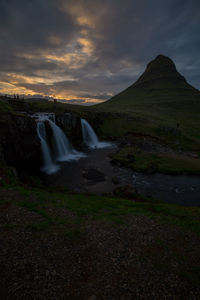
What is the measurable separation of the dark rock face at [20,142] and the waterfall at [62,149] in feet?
22.6

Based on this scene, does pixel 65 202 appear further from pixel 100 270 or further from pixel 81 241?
pixel 100 270

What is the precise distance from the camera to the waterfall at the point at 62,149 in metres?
39.1

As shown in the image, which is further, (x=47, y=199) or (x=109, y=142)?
(x=109, y=142)

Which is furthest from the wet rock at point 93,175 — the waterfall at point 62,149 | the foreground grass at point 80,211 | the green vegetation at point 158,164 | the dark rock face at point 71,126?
the dark rock face at point 71,126

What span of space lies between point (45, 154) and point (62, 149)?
7.26 metres

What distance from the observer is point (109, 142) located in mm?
58719

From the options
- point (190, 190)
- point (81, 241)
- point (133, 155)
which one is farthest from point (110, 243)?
point (133, 155)

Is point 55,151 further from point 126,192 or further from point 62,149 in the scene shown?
point 126,192

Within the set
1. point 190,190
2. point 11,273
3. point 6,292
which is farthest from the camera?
point 190,190

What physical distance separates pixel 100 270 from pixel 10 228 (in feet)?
21.6

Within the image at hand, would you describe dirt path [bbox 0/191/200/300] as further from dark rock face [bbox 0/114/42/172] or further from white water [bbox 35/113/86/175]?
white water [bbox 35/113/86/175]

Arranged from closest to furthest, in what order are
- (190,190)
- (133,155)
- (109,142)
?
(190,190) < (133,155) < (109,142)

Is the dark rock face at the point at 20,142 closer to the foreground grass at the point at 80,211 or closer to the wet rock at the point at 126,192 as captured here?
the foreground grass at the point at 80,211

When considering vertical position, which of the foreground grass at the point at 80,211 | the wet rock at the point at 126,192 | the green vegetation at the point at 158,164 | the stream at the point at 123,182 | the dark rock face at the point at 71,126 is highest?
the dark rock face at the point at 71,126
